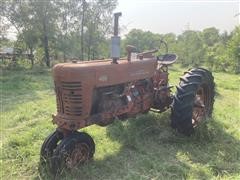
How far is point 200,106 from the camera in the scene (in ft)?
17.8

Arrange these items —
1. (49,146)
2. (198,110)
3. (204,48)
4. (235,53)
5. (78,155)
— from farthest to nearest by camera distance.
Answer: (204,48) → (235,53) → (198,110) → (49,146) → (78,155)

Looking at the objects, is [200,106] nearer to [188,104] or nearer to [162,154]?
[188,104]

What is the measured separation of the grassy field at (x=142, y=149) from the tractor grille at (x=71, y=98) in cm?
68

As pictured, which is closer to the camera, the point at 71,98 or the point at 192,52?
the point at 71,98

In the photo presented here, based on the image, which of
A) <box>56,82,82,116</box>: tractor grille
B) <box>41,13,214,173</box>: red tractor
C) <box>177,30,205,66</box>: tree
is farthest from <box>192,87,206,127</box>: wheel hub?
<box>177,30,205,66</box>: tree

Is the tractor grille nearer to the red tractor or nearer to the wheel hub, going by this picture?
the red tractor

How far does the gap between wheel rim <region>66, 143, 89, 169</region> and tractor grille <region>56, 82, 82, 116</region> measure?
1.27ft

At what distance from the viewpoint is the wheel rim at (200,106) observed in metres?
5.36

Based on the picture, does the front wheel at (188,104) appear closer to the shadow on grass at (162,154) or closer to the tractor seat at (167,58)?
the shadow on grass at (162,154)

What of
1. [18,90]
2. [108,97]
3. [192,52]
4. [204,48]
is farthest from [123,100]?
[204,48]

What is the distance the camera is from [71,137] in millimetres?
3971

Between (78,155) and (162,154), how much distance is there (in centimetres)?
120

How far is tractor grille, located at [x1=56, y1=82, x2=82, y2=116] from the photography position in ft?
13.1

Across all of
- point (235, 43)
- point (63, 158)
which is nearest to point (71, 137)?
point (63, 158)
